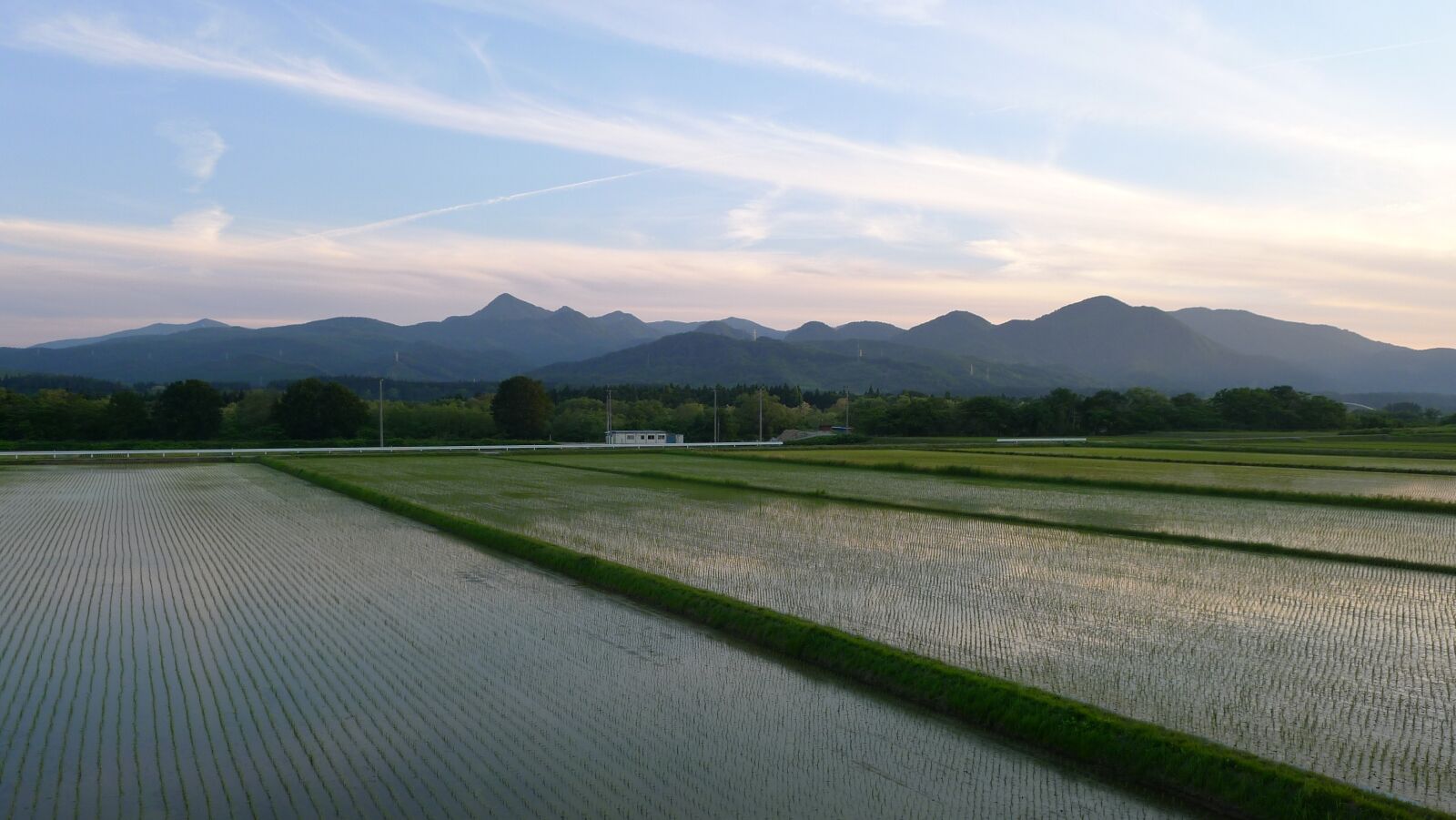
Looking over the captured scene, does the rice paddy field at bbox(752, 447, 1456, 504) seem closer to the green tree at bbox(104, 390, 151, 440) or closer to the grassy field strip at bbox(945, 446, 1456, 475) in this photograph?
the grassy field strip at bbox(945, 446, 1456, 475)

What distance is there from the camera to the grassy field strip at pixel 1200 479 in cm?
2362

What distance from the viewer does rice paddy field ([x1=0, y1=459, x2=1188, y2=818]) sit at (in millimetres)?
6223

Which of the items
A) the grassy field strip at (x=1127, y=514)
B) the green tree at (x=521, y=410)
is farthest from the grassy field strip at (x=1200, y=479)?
the green tree at (x=521, y=410)

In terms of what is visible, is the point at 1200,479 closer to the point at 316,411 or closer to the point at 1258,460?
the point at 1258,460

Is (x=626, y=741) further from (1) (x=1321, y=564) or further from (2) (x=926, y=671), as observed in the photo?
(1) (x=1321, y=564)

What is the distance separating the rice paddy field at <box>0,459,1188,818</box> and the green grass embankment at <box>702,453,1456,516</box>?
11362 millimetres

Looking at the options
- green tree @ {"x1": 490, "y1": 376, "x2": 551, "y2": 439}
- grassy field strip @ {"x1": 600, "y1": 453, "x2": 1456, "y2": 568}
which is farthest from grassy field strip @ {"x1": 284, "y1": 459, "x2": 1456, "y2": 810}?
green tree @ {"x1": 490, "y1": 376, "x2": 551, "y2": 439}

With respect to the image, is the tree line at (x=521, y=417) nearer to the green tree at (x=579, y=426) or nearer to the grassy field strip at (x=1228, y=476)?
the green tree at (x=579, y=426)

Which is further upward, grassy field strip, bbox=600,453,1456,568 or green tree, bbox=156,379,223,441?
green tree, bbox=156,379,223,441

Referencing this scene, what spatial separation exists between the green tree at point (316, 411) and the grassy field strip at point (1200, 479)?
142 ft

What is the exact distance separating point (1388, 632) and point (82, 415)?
78336mm

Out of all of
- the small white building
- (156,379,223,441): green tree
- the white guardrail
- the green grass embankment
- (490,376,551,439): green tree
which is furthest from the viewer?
(490,376,551,439): green tree

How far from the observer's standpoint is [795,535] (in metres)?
18.0

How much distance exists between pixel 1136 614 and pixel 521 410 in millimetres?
69871
